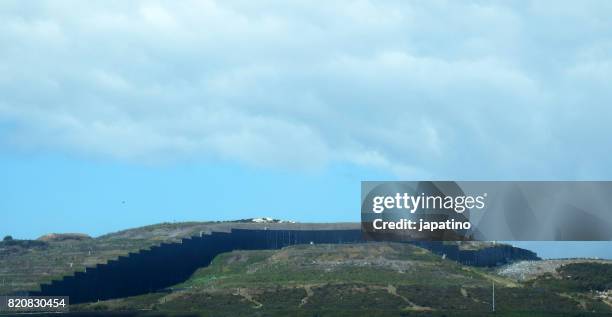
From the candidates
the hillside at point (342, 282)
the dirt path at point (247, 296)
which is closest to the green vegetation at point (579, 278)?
the hillside at point (342, 282)

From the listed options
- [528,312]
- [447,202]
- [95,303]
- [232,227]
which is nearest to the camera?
[447,202]

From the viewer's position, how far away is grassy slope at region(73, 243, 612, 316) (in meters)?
91.2

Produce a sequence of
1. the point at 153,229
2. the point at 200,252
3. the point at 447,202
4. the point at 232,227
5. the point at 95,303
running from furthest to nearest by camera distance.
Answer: the point at 153,229, the point at 232,227, the point at 200,252, the point at 95,303, the point at 447,202

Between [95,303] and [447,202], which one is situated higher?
[447,202]

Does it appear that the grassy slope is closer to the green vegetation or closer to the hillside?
the hillside

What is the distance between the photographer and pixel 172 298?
9869 cm

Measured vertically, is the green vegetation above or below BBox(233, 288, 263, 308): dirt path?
above

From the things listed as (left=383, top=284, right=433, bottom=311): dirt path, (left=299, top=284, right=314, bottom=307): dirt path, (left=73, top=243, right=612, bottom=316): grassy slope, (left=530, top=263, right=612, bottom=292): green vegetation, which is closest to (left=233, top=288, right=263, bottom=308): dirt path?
(left=73, top=243, right=612, bottom=316): grassy slope

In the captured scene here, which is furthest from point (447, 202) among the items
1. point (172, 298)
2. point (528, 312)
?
point (172, 298)

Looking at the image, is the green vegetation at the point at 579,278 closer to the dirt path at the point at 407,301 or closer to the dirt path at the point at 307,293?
the dirt path at the point at 407,301

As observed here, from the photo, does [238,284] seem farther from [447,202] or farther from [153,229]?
[153,229]

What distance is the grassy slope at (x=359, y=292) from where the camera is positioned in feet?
299

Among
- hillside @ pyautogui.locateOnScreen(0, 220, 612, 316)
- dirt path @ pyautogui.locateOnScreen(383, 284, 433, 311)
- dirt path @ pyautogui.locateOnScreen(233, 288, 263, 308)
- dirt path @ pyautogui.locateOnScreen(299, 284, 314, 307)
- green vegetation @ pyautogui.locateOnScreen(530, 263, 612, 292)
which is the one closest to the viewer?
dirt path @ pyautogui.locateOnScreen(383, 284, 433, 311)

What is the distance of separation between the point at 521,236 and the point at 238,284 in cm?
4109
